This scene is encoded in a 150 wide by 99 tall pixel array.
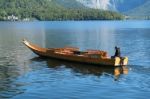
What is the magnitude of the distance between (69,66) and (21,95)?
21.5m

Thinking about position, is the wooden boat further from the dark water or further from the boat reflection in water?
the dark water

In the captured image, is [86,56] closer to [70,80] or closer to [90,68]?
[90,68]

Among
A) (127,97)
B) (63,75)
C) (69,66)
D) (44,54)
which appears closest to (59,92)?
(127,97)

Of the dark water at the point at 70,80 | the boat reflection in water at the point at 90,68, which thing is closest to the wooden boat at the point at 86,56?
the boat reflection in water at the point at 90,68

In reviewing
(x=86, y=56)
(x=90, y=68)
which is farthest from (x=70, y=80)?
(x=86, y=56)

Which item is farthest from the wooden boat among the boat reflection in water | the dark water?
the dark water

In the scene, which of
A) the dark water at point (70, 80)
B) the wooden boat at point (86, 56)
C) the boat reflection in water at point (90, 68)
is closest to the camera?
the dark water at point (70, 80)

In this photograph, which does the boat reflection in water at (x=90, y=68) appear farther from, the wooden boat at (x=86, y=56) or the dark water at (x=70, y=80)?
the wooden boat at (x=86, y=56)

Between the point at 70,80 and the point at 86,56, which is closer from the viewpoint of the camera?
the point at 70,80

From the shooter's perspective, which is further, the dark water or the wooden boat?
the wooden boat

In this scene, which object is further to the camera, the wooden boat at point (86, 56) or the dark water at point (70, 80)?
the wooden boat at point (86, 56)

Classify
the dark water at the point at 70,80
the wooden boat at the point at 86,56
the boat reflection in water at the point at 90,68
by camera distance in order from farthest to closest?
the wooden boat at the point at 86,56, the boat reflection in water at the point at 90,68, the dark water at the point at 70,80

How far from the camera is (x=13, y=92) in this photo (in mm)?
46719

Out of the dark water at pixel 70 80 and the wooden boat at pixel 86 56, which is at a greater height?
the wooden boat at pixel 86 56
